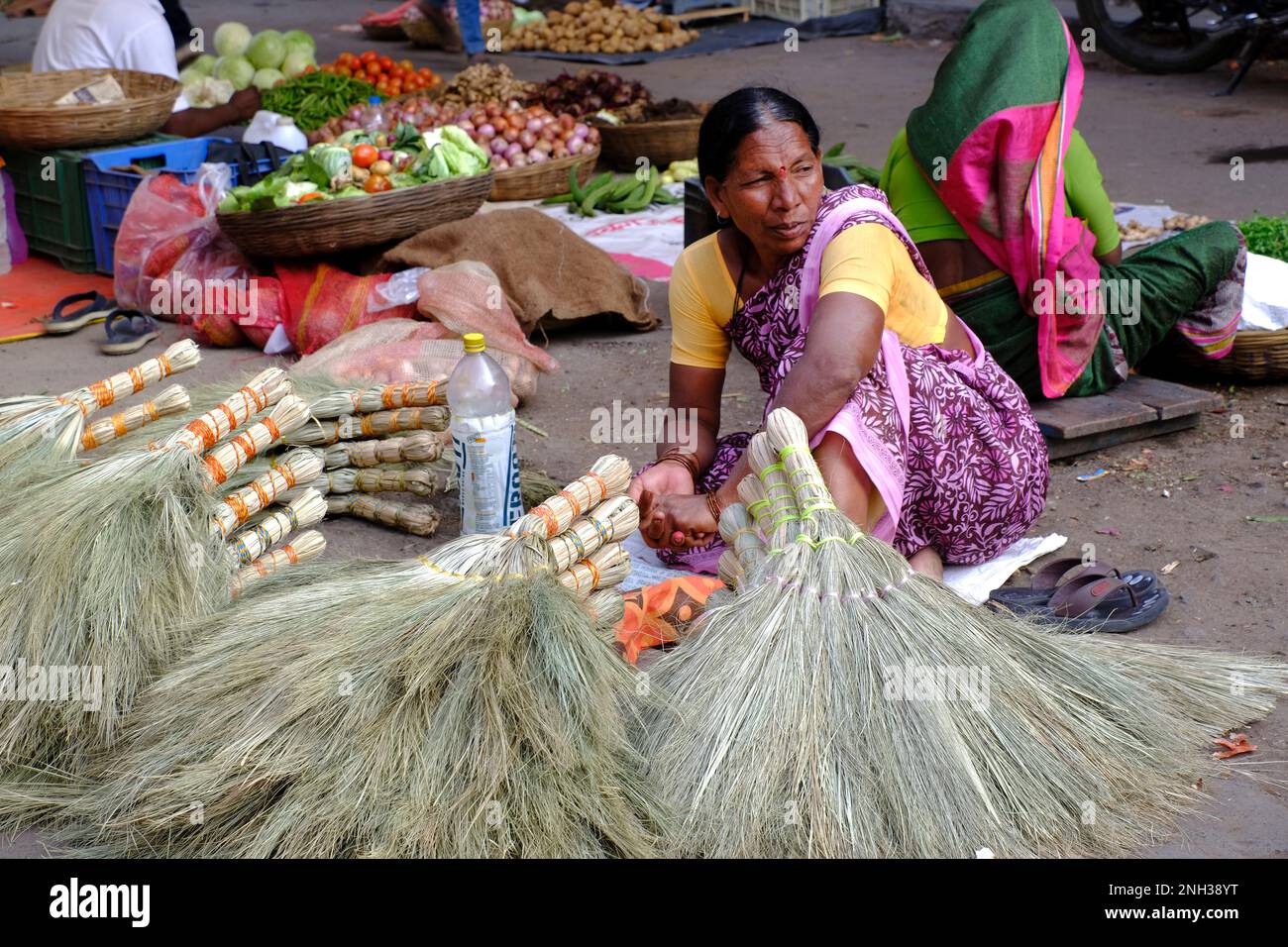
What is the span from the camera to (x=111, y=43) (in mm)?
6402

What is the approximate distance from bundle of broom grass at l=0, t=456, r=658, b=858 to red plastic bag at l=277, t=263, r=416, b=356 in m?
2.41

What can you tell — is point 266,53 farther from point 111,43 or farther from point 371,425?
point 371,425

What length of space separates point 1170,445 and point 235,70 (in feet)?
21.7

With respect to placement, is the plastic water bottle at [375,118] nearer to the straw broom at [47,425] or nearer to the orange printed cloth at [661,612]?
the straw broom at [47,425]

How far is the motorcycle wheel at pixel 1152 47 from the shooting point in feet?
27.8

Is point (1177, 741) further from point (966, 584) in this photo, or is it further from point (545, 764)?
point (545, 764)

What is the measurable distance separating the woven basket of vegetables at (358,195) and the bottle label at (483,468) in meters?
1.88

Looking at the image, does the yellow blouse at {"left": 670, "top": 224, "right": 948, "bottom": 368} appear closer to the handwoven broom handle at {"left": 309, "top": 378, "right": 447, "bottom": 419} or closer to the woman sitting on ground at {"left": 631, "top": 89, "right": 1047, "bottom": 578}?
the woman sitting on ground at {"left": 631, "top": 89, "right": 1047, "bottom": 578}

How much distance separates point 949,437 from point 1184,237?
1.49 metres

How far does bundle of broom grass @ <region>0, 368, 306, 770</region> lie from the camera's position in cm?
208

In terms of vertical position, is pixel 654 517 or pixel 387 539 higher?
pixel 654 517

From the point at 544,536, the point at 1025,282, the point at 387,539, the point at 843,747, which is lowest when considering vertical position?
the point at 387,539

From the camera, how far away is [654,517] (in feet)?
8.86

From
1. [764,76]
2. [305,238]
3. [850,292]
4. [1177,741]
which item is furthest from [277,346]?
[764,76]
